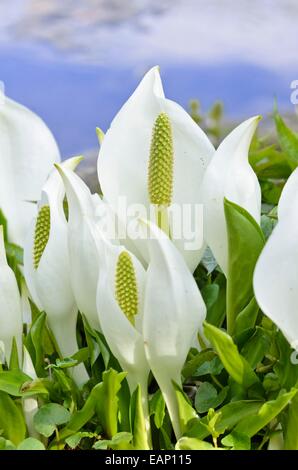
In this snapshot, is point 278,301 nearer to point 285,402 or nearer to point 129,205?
point 285,402

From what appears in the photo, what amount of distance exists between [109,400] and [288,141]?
35 cm

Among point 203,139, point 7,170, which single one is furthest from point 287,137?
point 7,170

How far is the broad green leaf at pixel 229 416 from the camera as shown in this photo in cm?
59

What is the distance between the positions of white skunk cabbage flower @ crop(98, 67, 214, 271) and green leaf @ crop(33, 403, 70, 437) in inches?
5.4

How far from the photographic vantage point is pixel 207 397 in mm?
628

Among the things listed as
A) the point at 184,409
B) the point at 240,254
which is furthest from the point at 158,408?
the point at 240,254

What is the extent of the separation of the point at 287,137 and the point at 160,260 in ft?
1.01

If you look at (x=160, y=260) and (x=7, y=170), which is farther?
(x=7, y=170)

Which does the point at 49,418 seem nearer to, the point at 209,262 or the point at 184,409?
the point at 184,409

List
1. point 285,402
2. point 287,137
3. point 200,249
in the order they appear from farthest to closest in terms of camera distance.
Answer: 1. point 287,137
2. point 200,249
3. point 285,402

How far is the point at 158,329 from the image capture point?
1.90 feet

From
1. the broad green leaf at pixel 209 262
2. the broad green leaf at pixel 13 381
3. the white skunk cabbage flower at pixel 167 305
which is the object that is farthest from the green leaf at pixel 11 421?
the broad green leaf at pixel 209 262

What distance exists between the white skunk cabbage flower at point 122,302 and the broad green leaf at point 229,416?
0.14 feet

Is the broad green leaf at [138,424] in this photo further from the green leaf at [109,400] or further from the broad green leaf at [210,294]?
the broad green leaf at [210,294]
